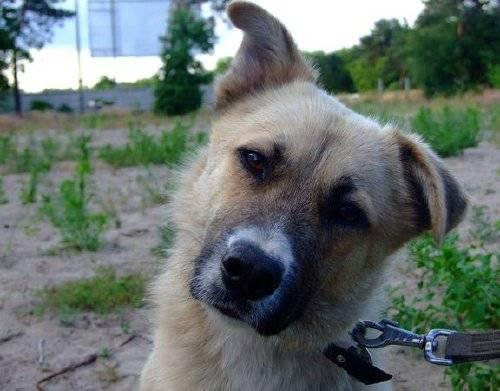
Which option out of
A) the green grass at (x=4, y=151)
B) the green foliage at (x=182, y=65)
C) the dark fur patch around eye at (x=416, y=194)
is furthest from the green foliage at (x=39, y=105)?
the dark fur patch around eye at (x=416, y=194)

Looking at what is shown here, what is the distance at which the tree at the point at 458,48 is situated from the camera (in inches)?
1298

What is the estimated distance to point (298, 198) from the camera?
2.52m

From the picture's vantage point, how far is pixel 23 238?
5.55 meters

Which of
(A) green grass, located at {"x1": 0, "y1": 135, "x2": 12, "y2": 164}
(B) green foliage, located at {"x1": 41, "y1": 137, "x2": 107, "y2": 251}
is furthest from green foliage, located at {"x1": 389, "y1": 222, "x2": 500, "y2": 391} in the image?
(A) green grass, located at {"x1": 0, "y1": 135, "x2": 12, "y2": 164}

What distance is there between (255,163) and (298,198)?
26 cm

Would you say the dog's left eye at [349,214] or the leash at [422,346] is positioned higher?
the dog's left eye at [349,214]

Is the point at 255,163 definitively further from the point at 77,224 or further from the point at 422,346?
the point at 77,224

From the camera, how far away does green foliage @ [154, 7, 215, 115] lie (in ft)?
80.2

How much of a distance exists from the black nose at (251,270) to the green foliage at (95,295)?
7.00ft

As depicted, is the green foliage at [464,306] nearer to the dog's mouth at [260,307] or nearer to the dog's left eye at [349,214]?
the dog's left eye at [349,214]

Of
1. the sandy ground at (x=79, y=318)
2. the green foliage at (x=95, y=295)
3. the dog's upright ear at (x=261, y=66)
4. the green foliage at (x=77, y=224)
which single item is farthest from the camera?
the green foliage at (x=77, y=224)

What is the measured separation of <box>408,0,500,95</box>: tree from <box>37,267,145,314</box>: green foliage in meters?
29.7

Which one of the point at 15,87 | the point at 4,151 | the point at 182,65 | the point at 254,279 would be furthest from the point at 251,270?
the point at 15,87

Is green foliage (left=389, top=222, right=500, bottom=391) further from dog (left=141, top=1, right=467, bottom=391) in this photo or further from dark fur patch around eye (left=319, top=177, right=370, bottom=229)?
dark fur patch around eye (left=319, top=177, right=370, bottom=229)
